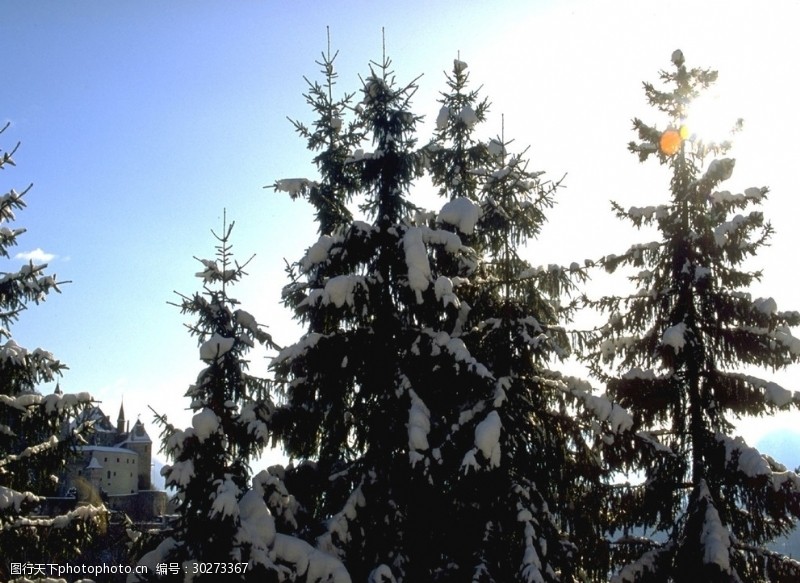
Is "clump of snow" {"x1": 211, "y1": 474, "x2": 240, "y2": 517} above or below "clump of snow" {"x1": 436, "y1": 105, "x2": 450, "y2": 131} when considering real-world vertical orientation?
below

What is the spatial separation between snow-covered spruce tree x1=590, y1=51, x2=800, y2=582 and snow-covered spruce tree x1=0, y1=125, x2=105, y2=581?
9417mm

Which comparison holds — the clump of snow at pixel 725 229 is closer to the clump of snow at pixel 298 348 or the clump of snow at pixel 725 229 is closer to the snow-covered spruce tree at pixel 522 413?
the snow-covered spruce tree at pixel 522 413

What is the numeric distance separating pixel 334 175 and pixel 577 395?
25.6 feet

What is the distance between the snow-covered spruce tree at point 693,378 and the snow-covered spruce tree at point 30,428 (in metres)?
9.42

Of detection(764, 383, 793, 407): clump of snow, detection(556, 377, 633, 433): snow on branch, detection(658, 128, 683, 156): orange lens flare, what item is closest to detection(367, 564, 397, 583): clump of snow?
detection(556, 377, 633, 433): snow on branch

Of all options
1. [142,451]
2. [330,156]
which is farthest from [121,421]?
[330,156]

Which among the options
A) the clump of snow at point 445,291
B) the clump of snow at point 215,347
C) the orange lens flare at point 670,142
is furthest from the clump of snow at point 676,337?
the clump of snow at point 215,347

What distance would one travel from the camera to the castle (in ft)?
206

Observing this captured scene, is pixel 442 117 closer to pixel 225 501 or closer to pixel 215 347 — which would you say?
pixel 215 347

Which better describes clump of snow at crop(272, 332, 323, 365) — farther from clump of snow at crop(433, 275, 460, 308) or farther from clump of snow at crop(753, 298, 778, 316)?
clump of snow at crop(753, 298, 778, 316)

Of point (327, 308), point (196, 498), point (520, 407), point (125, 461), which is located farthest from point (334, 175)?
point (125, 461)

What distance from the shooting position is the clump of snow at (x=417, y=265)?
9.63m

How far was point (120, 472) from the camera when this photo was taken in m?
75.7

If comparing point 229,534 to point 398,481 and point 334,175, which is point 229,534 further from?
point 334,175
